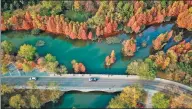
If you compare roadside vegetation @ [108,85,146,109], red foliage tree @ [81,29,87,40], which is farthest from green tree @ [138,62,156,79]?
red foliage tree @ [81,29,87,40]

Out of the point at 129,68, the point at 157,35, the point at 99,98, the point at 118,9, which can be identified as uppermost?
the point at 118,9

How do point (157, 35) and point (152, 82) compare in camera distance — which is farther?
point (157, 35)

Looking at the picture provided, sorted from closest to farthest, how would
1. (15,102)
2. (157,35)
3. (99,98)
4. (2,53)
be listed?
(15,102), (99,98), (2,53), (157,35)

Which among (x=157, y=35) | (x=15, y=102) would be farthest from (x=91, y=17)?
(x=15, y=102)

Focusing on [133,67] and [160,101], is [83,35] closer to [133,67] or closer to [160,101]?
[133,67]

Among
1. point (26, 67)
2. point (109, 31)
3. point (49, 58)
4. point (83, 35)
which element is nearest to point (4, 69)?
point (26, 67)

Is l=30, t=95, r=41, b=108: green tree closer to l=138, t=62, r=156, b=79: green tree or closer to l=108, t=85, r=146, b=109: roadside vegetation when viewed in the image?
l=108, t=85, r=146, b=109: roadside vegetation

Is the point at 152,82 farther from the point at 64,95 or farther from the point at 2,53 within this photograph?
the point at 2,53
